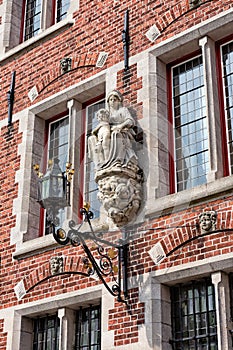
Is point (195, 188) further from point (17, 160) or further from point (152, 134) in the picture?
point (17, 160)

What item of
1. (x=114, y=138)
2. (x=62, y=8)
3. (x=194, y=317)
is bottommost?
(x=194, y=317)

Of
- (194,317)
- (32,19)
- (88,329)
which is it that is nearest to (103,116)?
(88,329)

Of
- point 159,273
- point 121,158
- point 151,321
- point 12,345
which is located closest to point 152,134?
point 121,158

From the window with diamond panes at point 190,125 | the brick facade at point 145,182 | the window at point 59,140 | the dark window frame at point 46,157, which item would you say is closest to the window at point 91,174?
the brick facade at point 145,182

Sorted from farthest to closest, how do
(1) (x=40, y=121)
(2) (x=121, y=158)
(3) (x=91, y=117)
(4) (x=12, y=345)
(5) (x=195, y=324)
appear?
(1) (x=40, y=121), (3) (x=91, y=117), (4) (x=12, y=345), (2) (x=121, y=158), (5) (x=195, y=324)

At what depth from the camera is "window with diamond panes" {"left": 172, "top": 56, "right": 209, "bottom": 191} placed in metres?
9.25

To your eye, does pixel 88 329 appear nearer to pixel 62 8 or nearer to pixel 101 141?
pixel 101 141

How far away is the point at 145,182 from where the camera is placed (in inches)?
366

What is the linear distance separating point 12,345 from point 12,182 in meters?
2.66

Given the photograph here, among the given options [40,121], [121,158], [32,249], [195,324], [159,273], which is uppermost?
[40,121]

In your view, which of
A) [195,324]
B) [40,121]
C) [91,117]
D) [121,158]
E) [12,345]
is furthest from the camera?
[40,121]

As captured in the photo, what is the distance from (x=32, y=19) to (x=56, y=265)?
531cm

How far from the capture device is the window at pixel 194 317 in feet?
26.5

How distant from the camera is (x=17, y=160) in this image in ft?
37.2
